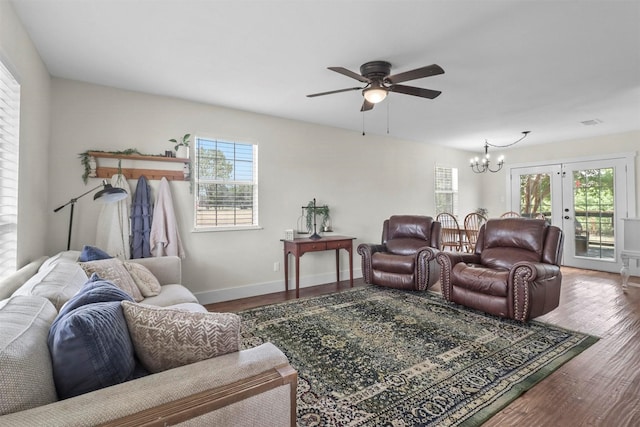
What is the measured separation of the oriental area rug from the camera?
183cm

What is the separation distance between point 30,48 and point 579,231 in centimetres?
812

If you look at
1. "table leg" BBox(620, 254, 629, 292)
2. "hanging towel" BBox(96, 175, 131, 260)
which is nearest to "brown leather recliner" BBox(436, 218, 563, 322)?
"table leg" BBox(620, 254, 629, 292)

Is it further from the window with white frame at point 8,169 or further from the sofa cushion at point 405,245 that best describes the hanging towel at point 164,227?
the sofa cushion at point 405,245

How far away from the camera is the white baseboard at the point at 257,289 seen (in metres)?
3.88

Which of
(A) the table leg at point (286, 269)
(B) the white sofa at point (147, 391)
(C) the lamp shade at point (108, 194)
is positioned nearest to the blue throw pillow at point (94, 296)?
(B) the white sofa at point (147, 391)

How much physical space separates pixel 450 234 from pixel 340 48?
467cm

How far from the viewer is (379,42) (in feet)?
8.11

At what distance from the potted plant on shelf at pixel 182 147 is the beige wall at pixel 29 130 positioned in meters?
1.14

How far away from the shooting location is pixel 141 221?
339cm

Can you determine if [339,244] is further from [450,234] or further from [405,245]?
[450,234]

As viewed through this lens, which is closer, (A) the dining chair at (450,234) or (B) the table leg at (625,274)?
(B) the table leg at (625,274)

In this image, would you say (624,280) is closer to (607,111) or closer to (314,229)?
(607,111)

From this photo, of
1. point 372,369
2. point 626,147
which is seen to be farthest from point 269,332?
point 626,147

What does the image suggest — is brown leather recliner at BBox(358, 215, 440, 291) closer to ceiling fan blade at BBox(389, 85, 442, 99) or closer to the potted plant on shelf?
ceiling fan blade at BBox(389, 85, 442, 99)
